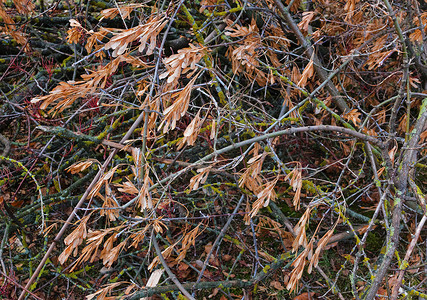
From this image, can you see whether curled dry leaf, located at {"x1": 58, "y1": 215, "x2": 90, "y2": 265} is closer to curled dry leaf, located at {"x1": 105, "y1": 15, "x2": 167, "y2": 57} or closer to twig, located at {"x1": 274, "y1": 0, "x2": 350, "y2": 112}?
curled dry leaf, located at {"x1": 105, "y1": 15, "x2": 167, "y2": 57}

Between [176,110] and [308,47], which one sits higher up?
[176,110]

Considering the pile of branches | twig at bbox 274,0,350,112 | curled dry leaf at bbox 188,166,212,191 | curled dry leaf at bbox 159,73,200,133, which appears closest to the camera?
curled dry leaf at bbox 159,73,200,133

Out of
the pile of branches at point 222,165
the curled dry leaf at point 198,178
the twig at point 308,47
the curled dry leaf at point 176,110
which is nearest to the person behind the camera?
the curled dry leaf at point 176,110

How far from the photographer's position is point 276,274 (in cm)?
247

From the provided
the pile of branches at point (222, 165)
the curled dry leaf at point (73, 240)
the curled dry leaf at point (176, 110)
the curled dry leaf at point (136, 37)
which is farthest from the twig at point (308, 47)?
the curled dry leaf at point (73, 240)

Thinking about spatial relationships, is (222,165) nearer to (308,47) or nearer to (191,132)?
(308,47)

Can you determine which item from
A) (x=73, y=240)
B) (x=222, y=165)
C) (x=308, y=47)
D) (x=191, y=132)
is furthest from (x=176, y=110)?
(x=308, y=47)

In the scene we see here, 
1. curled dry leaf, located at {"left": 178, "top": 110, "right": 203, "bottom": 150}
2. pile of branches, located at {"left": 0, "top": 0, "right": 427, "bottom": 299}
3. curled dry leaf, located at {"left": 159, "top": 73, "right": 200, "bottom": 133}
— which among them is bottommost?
pile of branches, located at {"left": 0, "top": 0, "right": 427, "bottom": 299}

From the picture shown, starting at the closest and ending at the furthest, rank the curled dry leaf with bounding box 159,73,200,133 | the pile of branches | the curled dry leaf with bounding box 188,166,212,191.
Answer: the curled dry leaf with bounding box 159,73,200,133
the curled dry leaf with bounding box 188,166,212,191
the pile of branches

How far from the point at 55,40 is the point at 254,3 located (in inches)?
75.3

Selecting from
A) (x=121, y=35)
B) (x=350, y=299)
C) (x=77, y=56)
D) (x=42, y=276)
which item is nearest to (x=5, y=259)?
(x=42, y=276)

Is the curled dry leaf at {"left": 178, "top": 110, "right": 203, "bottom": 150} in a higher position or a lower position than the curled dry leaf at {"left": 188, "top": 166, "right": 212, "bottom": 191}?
higher

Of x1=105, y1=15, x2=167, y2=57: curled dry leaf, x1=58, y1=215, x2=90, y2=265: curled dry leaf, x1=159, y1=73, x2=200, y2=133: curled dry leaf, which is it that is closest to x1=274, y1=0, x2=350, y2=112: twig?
x1=105, y1=15, x2=167, y2=57: curled dry leaf

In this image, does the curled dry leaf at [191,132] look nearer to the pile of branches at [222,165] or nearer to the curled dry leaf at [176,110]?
the curled dry leaf at [176,110]
